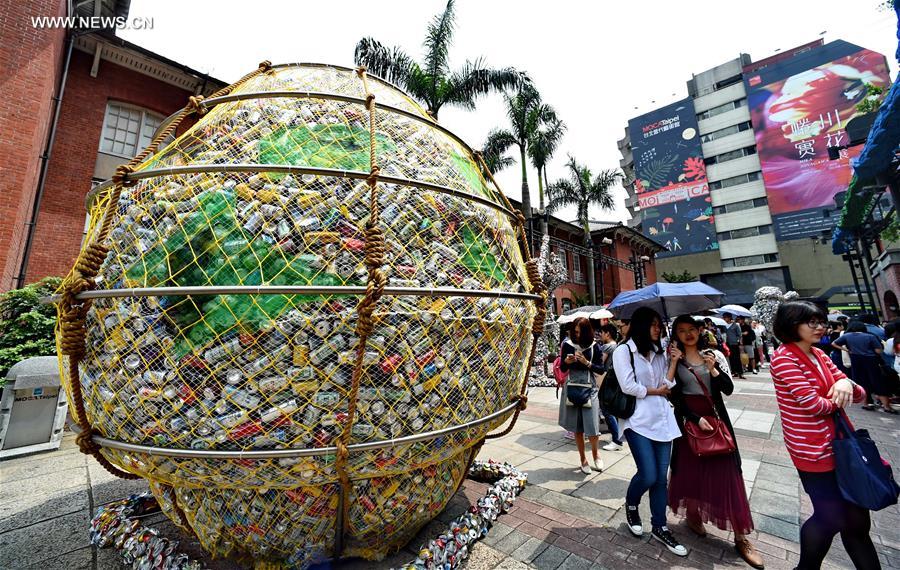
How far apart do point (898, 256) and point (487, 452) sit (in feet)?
69.5

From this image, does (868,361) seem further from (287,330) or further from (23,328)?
(23,328)

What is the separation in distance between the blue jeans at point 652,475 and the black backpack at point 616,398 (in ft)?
0.60

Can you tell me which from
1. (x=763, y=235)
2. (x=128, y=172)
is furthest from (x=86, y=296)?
(x=763, y=235)

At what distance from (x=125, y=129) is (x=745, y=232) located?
4947cm

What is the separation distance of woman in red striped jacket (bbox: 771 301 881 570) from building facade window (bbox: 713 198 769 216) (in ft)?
158

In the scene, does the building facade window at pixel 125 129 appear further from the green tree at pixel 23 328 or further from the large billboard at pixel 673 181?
the large billboard at pixel 673 181

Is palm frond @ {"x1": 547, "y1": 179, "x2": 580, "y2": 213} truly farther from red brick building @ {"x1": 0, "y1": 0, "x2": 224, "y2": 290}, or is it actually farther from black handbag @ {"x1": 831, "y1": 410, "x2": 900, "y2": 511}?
black handbag @ {"x1": 831, "y1": 410, "x2": 900, "y2": 511}

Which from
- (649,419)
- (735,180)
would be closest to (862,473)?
(649,419)

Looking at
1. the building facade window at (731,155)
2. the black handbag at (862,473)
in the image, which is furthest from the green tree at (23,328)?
the building facade window at (731,155)

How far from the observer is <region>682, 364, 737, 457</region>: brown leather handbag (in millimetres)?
2744

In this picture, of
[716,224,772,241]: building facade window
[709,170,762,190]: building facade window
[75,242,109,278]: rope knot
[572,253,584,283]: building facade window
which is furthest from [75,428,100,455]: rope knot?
[709,170,762,190]: building facade window

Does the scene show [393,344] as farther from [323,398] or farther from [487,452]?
[487,452]

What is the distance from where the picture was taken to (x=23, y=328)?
631 cm

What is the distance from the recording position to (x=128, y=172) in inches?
75.0
